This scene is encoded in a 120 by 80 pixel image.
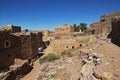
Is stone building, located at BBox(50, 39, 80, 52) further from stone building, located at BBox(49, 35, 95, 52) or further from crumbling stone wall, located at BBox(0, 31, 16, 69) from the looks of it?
crumbling stone wall, located at BBox(0, 31, 16, 69)

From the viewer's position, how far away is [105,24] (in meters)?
21.8

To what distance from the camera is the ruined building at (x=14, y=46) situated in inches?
847

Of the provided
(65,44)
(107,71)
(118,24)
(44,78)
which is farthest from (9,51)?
(107,71)

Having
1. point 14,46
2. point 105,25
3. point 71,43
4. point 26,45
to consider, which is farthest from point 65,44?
point 14,46

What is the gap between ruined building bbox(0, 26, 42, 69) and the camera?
70.6 ft

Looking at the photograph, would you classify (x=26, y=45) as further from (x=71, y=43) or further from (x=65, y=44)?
(x=71, y=43)

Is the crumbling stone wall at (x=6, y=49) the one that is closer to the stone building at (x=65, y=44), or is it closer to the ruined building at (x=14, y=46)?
the ruined building at (x=14, y=46)

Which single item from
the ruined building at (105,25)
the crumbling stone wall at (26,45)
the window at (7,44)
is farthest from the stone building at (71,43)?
the window at (7,44)

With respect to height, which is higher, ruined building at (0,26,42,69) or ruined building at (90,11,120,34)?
ruined building at (90,11,120,34)

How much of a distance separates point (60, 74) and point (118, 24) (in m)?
6.76

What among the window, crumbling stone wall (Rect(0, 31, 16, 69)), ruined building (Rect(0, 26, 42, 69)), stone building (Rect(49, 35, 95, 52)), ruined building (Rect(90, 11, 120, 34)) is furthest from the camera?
stone building (Rect(49, 35, 95, 52))

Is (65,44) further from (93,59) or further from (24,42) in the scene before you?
(93,59)

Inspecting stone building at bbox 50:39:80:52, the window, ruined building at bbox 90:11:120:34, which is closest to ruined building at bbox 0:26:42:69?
the window

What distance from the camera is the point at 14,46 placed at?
76.2 feet
